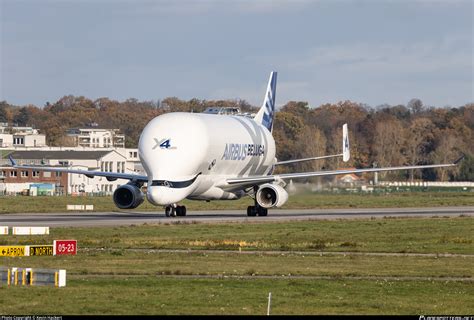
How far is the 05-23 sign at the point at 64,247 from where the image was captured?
41.1 m

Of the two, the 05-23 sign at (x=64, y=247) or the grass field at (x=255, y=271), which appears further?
the 05-23 sign at (x=64, y=247)

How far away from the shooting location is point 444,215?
240 feet

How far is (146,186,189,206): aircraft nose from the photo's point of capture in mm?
65500

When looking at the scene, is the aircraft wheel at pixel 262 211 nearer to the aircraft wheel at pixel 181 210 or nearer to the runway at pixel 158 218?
the runway at pixel 158 218

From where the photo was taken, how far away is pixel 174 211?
7025 cm

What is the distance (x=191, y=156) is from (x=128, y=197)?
19.0 ft

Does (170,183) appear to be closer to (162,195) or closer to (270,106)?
(162,195)

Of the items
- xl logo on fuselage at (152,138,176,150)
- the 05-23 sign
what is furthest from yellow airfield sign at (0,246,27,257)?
xl logo on fuselage at (152,138,176,150)

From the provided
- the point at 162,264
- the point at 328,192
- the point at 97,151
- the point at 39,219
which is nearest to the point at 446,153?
the point at 97,151

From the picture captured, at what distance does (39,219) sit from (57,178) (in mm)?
93903

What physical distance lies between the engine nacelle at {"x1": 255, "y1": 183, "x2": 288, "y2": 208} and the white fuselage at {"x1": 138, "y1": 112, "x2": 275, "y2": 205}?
2.46 metres

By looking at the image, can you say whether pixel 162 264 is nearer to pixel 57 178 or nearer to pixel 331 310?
pixel 331 310

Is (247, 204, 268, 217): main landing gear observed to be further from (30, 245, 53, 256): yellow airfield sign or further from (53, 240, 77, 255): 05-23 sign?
(30, 245, 53, 256): yellow airfield sign

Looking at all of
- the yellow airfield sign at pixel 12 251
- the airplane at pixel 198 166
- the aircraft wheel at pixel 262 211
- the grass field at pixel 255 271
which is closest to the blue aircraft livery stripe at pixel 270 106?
Answer: the airplane at pixel 198 166
